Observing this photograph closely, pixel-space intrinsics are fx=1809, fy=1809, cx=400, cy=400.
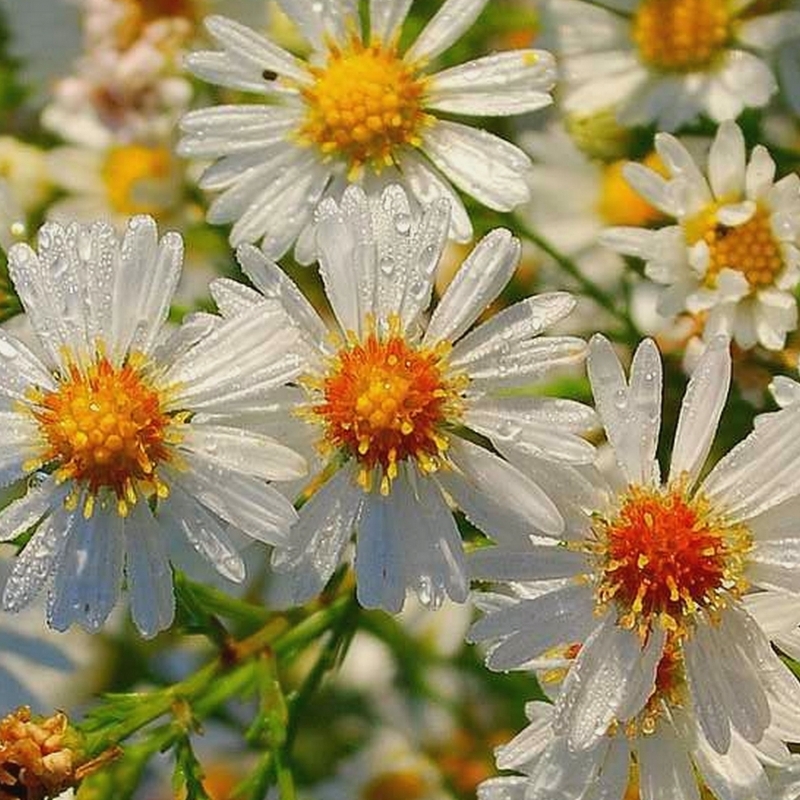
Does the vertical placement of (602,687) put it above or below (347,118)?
below

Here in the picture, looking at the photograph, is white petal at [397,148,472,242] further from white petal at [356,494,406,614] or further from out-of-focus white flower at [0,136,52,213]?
out-of-focus white flower at [0,136,52,213]

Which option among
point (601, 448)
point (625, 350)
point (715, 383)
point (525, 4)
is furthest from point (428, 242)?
point (525, 4)

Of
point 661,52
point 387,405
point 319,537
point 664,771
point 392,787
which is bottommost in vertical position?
point 392,787

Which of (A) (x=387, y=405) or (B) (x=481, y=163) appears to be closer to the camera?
(A) (x=387, y=405)

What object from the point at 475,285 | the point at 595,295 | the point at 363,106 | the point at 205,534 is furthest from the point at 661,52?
the point at 205,534

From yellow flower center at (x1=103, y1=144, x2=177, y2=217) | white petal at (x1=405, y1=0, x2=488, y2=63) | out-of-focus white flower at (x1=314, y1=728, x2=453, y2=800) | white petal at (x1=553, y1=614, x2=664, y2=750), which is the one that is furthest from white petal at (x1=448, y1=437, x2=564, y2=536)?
out-of-focus white flower at (x1=314, y1=728, x2=453, y2=800)

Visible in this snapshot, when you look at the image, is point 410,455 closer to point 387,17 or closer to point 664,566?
point 664,566

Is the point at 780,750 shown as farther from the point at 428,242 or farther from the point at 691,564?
the point at 428,242

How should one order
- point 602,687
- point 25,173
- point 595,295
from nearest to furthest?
point 602,687, point 595,295, point 25,173
